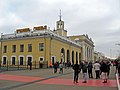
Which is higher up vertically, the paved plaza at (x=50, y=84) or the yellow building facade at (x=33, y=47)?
the yellow building facade at (x=33, y=47)

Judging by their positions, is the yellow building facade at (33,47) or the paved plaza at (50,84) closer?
the paved plaza at (50,84)

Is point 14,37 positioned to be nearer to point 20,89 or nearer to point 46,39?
point 46,39

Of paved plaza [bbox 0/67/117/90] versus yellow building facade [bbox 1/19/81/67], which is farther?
yellow building facade [bbox 1/19/81/67]

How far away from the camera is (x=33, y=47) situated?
48750mm

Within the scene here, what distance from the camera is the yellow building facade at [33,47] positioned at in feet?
154

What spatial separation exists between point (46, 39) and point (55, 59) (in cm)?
545

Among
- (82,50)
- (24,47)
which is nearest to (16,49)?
(24,47)

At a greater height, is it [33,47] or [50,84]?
[33,47]

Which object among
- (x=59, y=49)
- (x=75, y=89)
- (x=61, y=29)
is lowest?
(x=75, y=89)

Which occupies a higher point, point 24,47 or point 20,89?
point 24,47

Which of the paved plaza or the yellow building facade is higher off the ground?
the yellow building facade

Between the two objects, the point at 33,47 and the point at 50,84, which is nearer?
the point at 50,84

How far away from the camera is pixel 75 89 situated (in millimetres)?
13305

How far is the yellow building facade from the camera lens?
47062 millimetres
